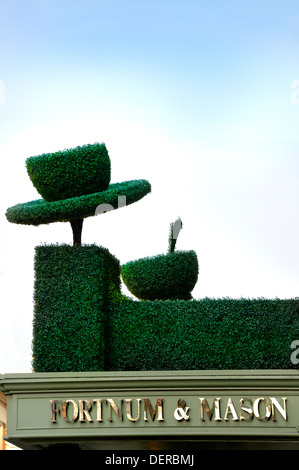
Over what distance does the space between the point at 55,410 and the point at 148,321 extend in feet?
6.87

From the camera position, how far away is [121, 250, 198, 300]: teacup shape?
12102 millimetres

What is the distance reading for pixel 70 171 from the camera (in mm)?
11797

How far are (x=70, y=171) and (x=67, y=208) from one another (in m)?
0.69

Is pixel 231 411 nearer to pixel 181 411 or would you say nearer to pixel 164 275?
pixel 181 411

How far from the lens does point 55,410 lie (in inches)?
433

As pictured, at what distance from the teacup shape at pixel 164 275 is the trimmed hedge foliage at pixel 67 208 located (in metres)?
1.16

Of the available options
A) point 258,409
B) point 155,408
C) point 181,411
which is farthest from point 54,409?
point 258,409

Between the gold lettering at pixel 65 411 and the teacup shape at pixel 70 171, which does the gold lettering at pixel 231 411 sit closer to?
the gold lettering at pixel 65 411

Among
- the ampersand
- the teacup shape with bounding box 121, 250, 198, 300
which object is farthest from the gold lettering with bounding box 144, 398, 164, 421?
the teacup shape with bounding box 121, 250, 198, 300

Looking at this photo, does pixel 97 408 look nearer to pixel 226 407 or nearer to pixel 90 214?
pixel 226 407

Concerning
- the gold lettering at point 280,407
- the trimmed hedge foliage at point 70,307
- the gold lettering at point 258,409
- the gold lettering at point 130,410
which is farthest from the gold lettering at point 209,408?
the trimmed hedge foliage at point 70,307

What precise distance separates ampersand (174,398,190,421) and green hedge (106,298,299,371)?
0.66 metres
